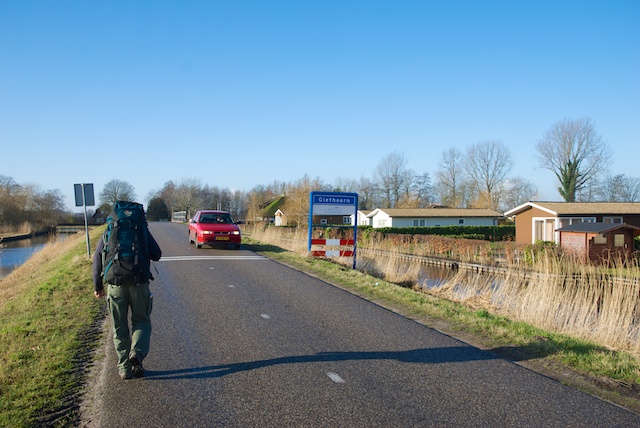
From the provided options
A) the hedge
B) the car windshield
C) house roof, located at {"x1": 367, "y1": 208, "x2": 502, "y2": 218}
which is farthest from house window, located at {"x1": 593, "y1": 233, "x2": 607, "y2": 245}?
house roof, located at {"x1": 367, "y1": 208, "x2": 502, "y2": 218}

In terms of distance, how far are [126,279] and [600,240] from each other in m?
24.5

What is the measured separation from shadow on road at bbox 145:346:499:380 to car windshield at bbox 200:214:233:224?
53.2 feet

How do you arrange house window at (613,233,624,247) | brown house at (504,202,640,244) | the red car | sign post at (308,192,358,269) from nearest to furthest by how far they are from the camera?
sign post at (308,192,358,269) → the red car → house window at (613,233,624,247) → brown house at (504,202,640,244)

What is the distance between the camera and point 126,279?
4.86 meters

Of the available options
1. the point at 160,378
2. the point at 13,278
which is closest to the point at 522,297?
the point at 160,378

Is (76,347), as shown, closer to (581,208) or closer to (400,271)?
(400,271)

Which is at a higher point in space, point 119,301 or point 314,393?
point 119,301

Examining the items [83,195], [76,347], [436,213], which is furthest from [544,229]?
[76,347]

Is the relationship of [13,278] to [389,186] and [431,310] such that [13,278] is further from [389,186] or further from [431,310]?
[389,186]

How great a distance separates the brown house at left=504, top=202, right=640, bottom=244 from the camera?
35625mm

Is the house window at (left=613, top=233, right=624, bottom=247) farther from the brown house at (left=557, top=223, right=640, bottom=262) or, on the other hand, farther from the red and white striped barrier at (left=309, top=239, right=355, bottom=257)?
the red and white striped barrier at (left=309, top=239, right=355, bottom=257)

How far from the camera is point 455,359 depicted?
18.7ft


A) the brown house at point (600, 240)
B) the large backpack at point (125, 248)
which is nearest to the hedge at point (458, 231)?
the brown house at point (600, 240)

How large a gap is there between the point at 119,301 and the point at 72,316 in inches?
146
